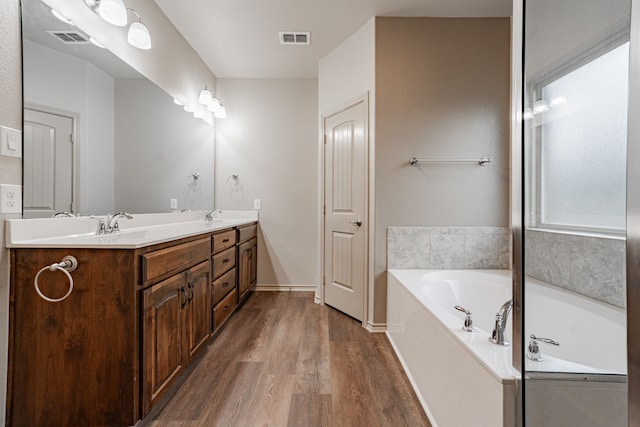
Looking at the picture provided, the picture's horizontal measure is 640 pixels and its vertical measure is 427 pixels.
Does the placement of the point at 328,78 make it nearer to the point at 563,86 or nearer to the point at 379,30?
the point at 379,30

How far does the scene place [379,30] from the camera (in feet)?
8.29

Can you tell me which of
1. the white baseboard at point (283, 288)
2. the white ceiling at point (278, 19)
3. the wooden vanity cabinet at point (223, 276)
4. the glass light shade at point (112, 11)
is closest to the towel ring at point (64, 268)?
the wooden vanity cabinet at point (223, 276)

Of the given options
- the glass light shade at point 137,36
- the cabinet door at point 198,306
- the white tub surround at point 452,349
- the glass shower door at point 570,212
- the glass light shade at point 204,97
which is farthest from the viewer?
the glass light shade at point 204,97

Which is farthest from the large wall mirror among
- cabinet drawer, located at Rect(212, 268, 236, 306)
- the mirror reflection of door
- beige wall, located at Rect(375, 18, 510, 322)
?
beige wall, located at Rect(375, 18, 510, 322)

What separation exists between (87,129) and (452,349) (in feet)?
6.89

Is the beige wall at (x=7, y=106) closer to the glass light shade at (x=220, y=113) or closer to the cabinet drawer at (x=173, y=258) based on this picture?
the cabinet drawer at (x=173, y=258)

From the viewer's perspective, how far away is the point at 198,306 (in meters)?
1.92

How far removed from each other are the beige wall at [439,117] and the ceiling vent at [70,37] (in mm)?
1900

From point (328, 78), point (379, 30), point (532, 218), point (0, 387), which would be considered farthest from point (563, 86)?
point (328, 78)

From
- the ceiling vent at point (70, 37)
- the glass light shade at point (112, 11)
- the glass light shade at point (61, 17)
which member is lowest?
the ceiling vent at point (70, 37)

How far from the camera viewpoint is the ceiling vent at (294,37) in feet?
9.14

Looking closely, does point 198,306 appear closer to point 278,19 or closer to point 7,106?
point 7,106

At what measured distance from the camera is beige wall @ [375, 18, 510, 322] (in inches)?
99.3

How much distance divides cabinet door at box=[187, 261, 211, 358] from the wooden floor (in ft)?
0.58
